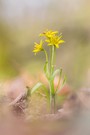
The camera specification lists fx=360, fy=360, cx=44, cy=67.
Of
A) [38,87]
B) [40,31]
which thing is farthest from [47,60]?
[40,31]

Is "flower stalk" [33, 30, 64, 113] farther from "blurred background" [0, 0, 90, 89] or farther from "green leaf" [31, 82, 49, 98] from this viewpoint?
"blurred background" [0, 0, 90, 89]

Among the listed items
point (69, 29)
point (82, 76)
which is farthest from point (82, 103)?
point (69, 29)

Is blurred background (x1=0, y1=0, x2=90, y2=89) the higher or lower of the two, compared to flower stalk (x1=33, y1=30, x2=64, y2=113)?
higher

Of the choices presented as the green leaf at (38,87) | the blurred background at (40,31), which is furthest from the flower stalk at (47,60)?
the blurred background at (40,31)

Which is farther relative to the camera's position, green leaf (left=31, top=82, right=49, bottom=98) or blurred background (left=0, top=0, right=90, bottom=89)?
blurred background (left=0, top=0, right=90, bottom=89)

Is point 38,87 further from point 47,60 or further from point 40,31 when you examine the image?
point 40,31

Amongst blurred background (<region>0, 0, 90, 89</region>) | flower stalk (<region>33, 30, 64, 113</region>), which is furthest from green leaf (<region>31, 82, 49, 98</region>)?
blurred background (<region>0, 0, 90, 89</region>)

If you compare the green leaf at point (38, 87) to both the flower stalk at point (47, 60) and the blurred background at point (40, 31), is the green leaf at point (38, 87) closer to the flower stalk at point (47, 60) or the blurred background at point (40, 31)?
the flower stalk at point (47, 60)

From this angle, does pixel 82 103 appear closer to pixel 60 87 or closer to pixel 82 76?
pixel 60 87

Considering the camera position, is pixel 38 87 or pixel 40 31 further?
pixel 40 31
